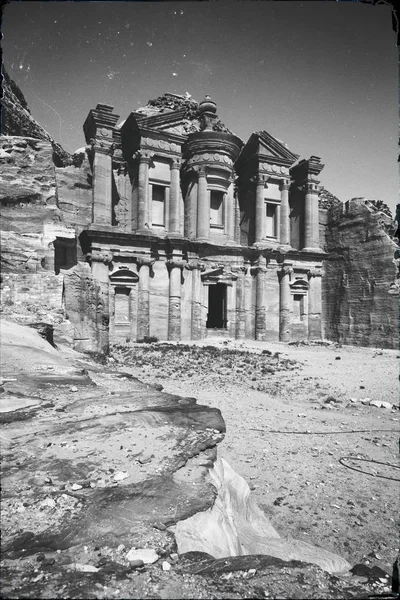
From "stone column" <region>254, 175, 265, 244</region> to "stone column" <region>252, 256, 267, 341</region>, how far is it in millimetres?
1786

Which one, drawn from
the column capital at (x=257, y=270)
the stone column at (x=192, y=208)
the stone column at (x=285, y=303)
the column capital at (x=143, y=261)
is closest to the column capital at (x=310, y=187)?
the stone column at (x=285, y=303)

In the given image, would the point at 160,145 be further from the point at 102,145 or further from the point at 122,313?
the point at 122,313

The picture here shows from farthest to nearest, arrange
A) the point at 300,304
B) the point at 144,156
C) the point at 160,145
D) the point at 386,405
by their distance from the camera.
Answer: the point at 300,304
the point at 160,145
the point at 144,156
the point at 386,405

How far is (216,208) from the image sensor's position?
26234 mm

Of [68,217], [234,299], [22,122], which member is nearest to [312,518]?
[234,299]

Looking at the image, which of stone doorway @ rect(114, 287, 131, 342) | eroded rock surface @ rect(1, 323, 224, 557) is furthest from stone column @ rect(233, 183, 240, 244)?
eroded rock surface @ rect(1, 323, 224, 557)

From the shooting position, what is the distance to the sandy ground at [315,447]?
12.8 ft

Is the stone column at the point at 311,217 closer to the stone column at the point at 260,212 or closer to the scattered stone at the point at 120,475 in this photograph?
the stone column at the point at 260,212

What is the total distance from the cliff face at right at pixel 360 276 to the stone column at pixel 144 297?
1397cm

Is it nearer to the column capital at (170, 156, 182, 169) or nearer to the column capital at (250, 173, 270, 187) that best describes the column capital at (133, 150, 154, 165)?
the column capital at (170, 156, 182, 169)

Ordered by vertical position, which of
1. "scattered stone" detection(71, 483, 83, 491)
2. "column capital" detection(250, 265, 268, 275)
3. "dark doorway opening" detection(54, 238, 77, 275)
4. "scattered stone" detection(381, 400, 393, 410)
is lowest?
"scattered stone" detection(381, 400, 393, 410)

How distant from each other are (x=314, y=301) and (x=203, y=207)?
410 inches

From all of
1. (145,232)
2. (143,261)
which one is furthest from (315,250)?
(143,261)

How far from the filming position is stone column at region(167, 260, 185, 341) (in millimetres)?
21938
